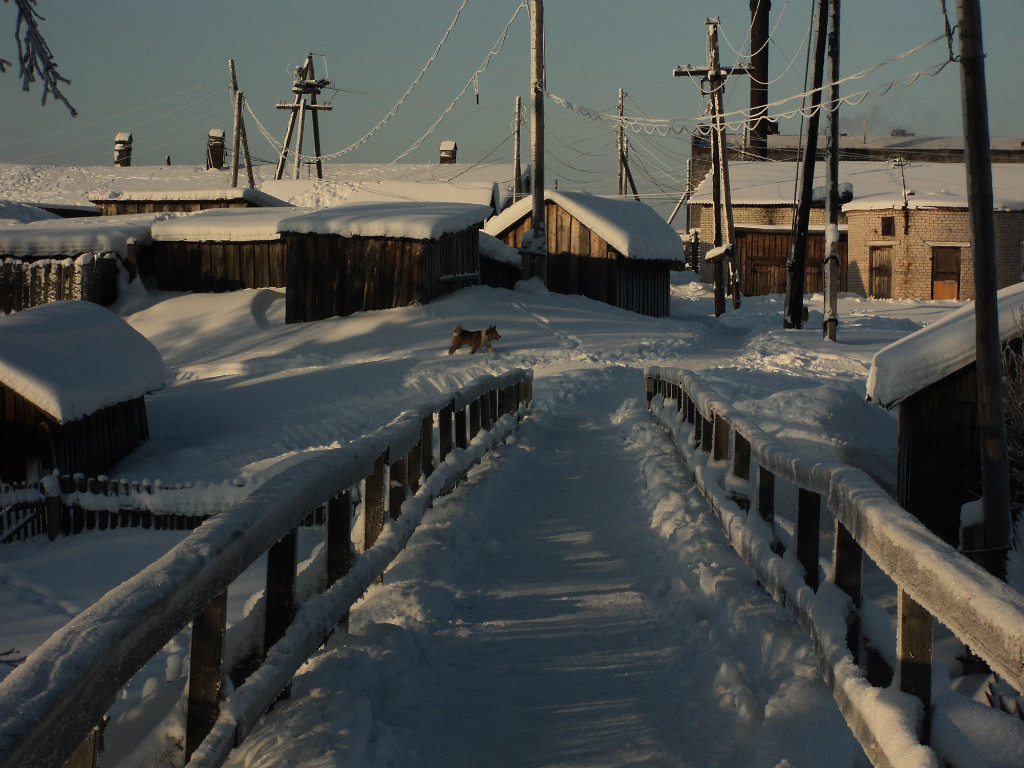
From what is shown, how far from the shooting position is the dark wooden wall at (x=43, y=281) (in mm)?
24875

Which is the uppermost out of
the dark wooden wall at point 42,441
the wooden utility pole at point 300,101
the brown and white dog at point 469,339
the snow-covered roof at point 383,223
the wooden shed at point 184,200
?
the wooden utility pole at point 300,101

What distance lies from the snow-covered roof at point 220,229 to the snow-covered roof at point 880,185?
1911cm

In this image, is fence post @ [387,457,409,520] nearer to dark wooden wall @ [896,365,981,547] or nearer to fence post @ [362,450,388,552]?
fence post @ [362,450,388,552]

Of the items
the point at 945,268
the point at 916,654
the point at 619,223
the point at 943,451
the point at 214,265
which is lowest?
the point at 943,451

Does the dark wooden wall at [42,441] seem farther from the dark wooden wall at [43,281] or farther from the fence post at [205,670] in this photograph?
the dark wooden wall at [43,281]

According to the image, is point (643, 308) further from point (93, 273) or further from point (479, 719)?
point (479, 719)

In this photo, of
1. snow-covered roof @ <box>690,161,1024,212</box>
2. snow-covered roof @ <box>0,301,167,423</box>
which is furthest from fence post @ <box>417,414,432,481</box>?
snow-covered roof @ <box>690,161,1024,212</box>

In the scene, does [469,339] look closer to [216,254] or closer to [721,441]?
[216,254]

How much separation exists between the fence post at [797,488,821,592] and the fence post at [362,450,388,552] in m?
1.97

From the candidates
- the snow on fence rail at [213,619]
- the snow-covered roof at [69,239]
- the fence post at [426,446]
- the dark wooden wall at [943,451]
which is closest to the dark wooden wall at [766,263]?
the snow-covered roof at [69,239]

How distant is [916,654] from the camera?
2520 millimetres

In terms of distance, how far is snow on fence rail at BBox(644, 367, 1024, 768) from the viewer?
2.01 metres

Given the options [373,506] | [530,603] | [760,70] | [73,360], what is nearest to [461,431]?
[530,603]

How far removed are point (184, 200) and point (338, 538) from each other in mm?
31618
